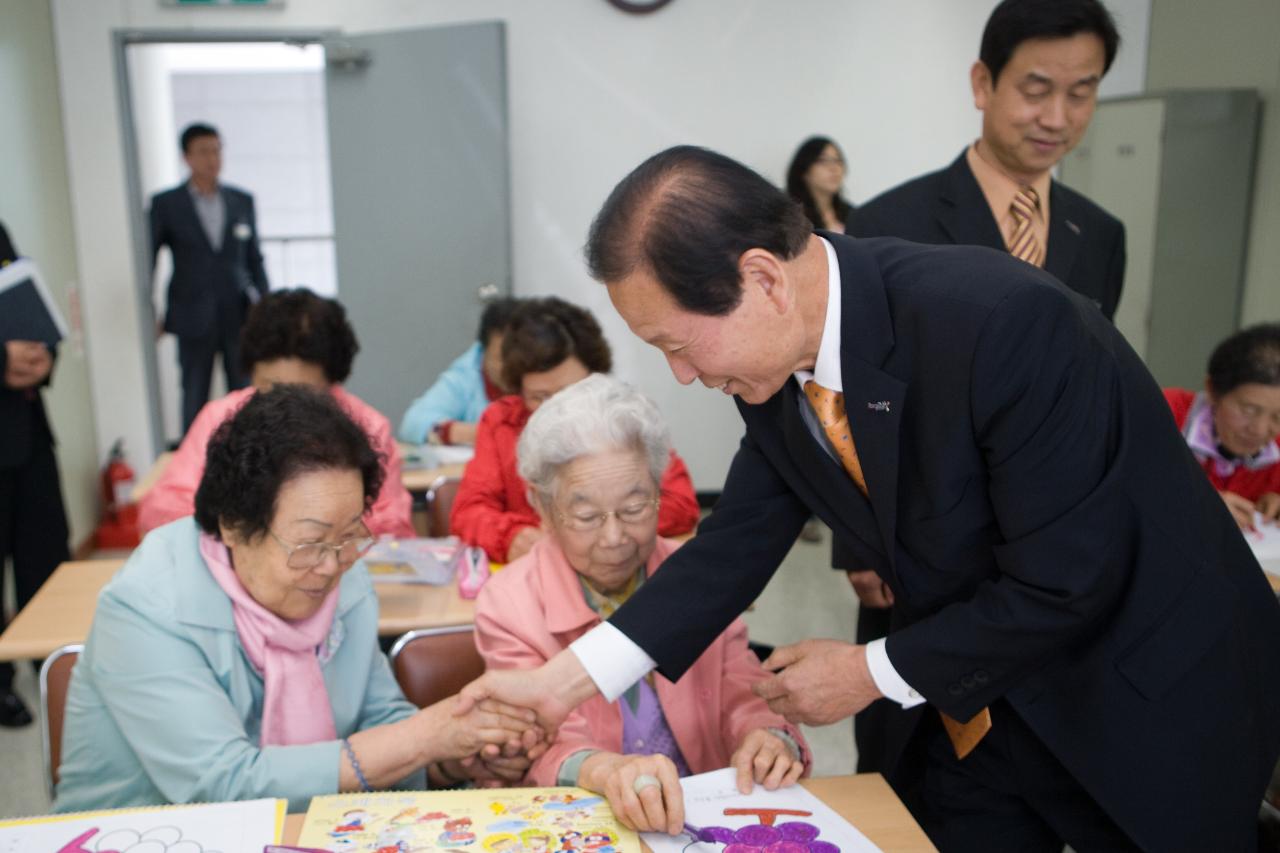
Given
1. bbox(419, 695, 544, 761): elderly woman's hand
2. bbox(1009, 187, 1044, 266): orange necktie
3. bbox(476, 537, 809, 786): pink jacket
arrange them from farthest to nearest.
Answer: bbox(1009, 187, 1044, 266): orange necktie
bbox(476, 537, 809, 786): pink jacket
bbox(419, 695, 544, 761): elderly woman's hand

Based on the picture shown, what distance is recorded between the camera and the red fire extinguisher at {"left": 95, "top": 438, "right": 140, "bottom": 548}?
5652 millimetres

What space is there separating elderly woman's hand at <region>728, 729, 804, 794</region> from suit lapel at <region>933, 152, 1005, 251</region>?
3.62 ft

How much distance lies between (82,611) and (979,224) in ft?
7.20

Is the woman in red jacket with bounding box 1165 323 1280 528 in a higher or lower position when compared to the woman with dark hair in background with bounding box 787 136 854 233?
lower

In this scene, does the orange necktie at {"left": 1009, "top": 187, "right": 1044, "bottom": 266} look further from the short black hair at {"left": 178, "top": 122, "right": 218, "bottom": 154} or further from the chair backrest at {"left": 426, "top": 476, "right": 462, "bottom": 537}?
the short black hair at {"left": 178, "top": 122, "right": 218, "bottom": 154}

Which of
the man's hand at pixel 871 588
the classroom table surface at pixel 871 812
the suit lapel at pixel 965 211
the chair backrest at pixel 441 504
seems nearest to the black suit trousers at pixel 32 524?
the chair backrest at pixel 441 504

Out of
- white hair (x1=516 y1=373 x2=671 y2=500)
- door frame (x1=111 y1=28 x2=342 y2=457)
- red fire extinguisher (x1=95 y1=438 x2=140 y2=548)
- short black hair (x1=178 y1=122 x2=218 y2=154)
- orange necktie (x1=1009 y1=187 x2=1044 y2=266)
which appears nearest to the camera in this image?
white hair (x1=516 y1=373 x2=671 y2=500)

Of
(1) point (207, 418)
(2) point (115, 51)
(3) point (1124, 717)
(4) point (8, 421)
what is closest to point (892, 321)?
(3) point (1124, 717)

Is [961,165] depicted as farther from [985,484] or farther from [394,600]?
[394,600]

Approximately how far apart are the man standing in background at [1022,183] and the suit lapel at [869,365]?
83cm

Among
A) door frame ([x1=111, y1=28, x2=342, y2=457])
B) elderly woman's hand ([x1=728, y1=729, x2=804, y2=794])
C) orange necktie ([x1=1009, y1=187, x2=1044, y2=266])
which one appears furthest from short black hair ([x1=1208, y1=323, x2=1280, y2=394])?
door frame ([x1=111, y1=28, x2=342, y2=457])

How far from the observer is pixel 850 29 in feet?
19.2

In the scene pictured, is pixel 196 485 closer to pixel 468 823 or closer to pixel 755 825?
pixel 468 823

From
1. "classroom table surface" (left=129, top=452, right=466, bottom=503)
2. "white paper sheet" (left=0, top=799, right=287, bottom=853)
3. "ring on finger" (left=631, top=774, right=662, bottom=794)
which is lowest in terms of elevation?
"classroom table surface" (left=129, top=452, right=466, bottom=503)
